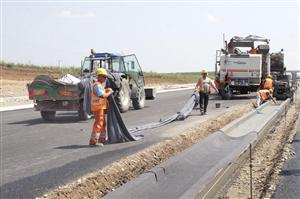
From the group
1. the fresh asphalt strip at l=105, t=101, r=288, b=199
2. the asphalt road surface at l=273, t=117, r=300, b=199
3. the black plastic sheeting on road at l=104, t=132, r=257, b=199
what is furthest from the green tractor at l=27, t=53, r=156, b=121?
the asphalt road surface at l=273, t=117, r=300, b=199

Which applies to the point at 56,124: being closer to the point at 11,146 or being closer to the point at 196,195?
the point at 11,146

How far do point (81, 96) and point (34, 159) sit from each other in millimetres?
6500

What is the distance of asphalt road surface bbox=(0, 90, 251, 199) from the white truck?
11.5 m

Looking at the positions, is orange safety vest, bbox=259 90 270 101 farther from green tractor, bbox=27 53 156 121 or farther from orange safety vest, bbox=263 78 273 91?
green tractor, bbox=27 53 156 121

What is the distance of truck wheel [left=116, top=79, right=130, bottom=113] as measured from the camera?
18.6 meters

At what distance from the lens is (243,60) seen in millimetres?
27609

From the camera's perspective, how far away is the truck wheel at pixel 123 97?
61.0 ft

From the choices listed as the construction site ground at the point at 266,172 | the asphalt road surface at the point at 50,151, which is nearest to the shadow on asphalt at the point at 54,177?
the asphalt road surface at the point at 50,151

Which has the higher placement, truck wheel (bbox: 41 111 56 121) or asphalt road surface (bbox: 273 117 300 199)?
truck wheel (bbox: 41 111 56 121)

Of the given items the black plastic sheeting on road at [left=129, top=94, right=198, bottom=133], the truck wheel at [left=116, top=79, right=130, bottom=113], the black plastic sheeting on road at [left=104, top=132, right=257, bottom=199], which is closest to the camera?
the black plastic sheeting on road at [left=104, top=132, right=257, bottom=199]

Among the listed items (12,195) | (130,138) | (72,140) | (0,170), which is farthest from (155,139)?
(12,195)

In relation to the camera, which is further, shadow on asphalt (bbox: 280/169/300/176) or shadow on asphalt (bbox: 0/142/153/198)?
shadow on asphalt (bbox: 280/169/300/176)

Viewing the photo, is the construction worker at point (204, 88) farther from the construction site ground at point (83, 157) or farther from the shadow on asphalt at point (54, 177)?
the shadow on asphalt at point (54, 177)

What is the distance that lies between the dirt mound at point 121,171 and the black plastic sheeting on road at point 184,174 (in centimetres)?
73
